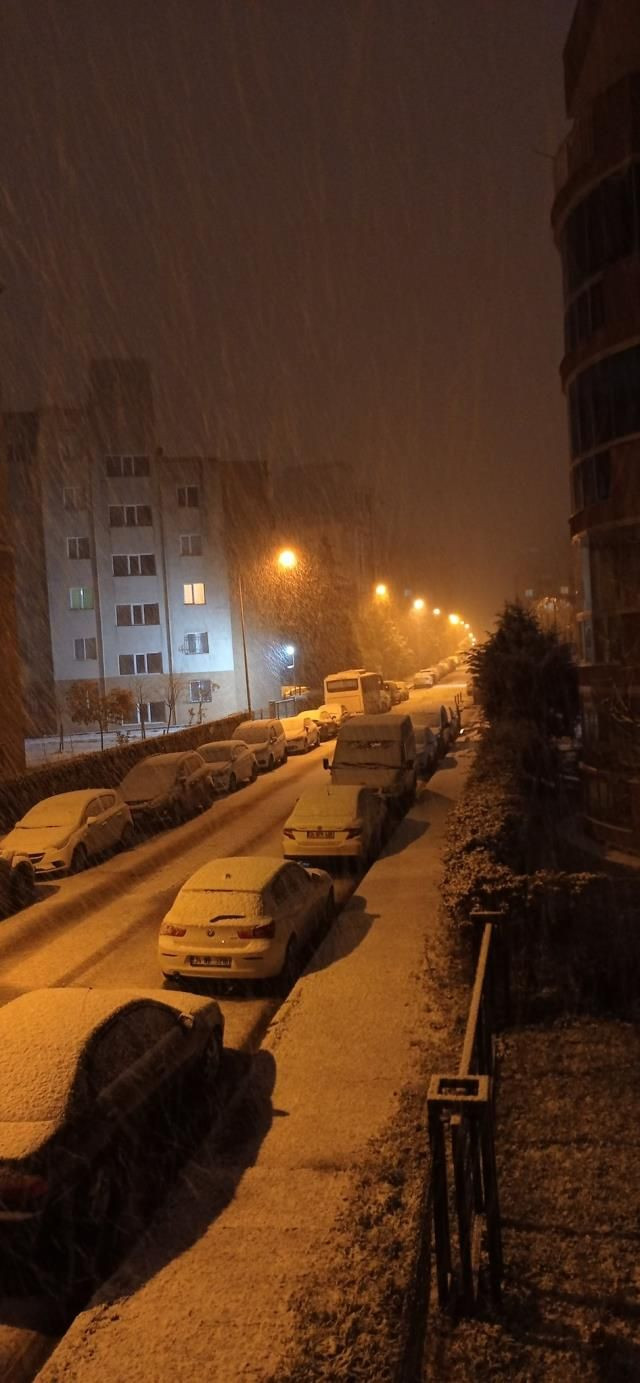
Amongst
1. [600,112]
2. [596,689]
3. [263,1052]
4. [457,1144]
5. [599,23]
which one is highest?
[599,23]

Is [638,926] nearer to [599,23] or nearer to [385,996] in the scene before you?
[385,996]

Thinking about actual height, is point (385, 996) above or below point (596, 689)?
below

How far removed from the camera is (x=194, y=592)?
5372 cm

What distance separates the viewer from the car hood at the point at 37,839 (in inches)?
713

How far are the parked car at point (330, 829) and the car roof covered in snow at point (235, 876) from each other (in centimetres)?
478

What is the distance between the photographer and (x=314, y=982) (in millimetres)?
10688

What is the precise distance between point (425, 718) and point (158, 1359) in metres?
28.5

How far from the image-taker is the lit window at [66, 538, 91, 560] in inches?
2080

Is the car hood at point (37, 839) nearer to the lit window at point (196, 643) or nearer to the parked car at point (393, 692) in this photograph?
the lit window at point (196, 643)

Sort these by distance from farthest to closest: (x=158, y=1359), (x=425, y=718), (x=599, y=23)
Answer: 1. (x=425, y=718)
2. (x=599, y=23)
3. (x=158, y=1359)

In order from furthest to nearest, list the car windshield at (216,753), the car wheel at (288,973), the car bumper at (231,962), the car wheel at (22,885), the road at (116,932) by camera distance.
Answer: the car windshield at (216,753) < the car wheel at (22,885) < the car wheel at (288,973) < the car bumper at (231,962) < the road at (116,932)

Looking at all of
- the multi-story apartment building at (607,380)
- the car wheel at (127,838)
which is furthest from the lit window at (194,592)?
the car wheel at (127,838)

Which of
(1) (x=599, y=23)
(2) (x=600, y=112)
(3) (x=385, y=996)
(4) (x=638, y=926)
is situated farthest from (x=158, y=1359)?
(1) (x=599, y=23)

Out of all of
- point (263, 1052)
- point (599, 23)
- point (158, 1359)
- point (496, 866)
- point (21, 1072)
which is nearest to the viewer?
point (158, 1359)
